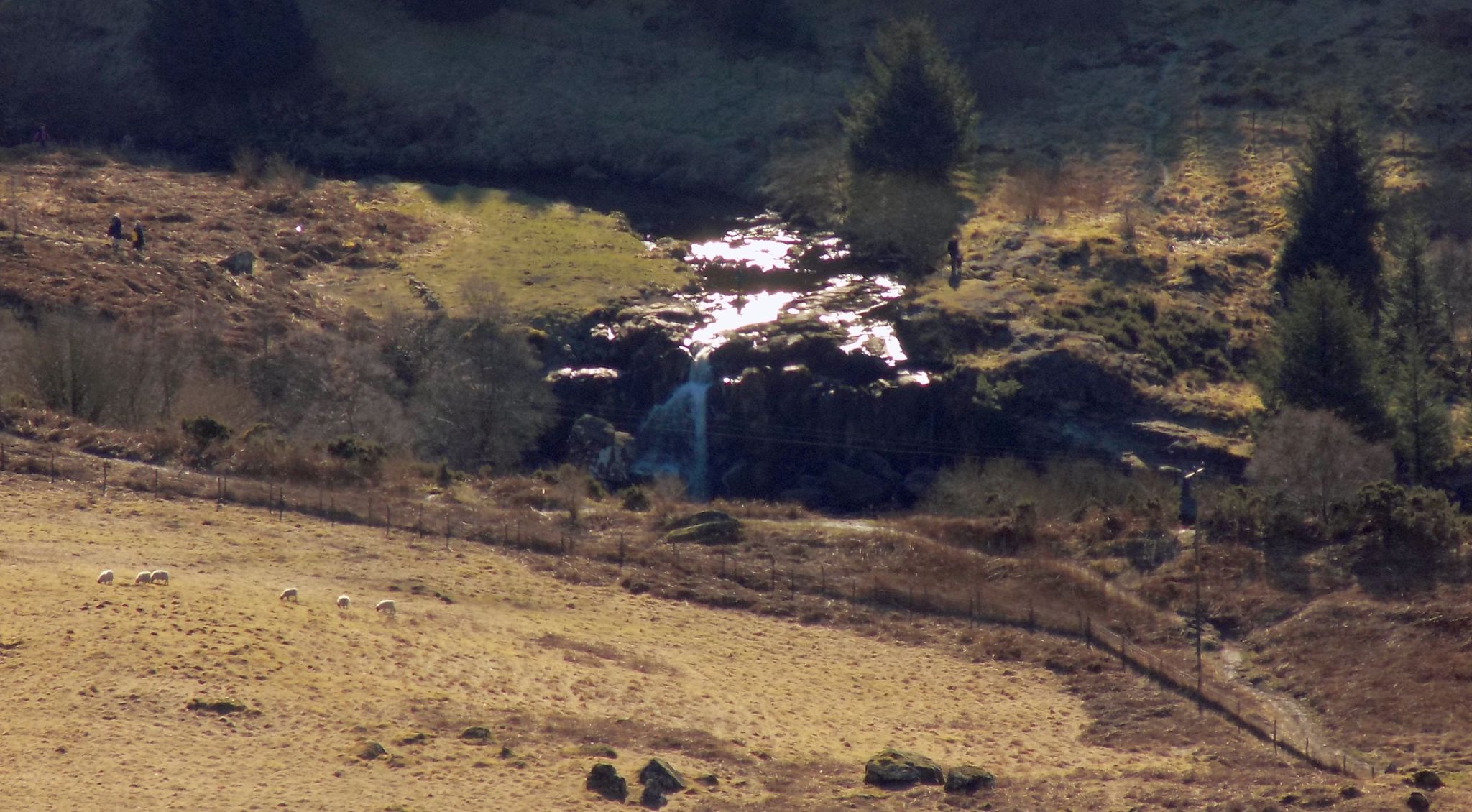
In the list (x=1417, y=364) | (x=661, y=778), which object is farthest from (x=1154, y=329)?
(x=661, y=778)

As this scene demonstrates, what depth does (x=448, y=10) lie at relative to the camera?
314 feet

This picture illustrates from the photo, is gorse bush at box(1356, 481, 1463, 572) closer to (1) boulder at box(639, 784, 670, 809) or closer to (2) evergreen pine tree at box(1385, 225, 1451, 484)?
(2) evergreen pine tree at box(1385, 225, 1451, 484)

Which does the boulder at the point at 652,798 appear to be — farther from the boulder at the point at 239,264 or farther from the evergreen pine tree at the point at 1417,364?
the boulder at the point at 239,264

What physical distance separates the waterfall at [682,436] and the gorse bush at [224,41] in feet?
121

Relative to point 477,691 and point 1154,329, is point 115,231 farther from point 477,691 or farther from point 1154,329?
point 477,691

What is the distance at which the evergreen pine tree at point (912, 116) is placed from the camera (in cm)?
8069

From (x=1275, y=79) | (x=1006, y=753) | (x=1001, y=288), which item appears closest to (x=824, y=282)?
(x=1001, y=288)

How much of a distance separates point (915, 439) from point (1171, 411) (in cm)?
908

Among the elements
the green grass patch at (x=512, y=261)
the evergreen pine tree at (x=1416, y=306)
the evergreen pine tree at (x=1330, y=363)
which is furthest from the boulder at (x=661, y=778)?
the evergreen pine tree at (x=1416, y=306)

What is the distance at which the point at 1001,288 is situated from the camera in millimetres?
71500

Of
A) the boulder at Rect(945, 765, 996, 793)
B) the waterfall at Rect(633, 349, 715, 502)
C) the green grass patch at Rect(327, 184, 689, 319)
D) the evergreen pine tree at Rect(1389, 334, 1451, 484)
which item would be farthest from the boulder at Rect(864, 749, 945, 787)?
the green grass patch at Rect(327, 184, 689, 319)

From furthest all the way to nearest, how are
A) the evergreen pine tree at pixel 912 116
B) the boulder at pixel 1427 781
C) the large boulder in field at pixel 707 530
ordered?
the evergreen pine tree at pixel 912 116
the large boulder in field at pixel 707 530
the boulder at pixel 1427 781

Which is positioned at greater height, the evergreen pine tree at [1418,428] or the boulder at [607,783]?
the evergreen pine tree at [1418,428]

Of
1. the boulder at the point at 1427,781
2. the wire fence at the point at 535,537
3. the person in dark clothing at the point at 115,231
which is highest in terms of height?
the person in dark clothing at the point at 115,231
